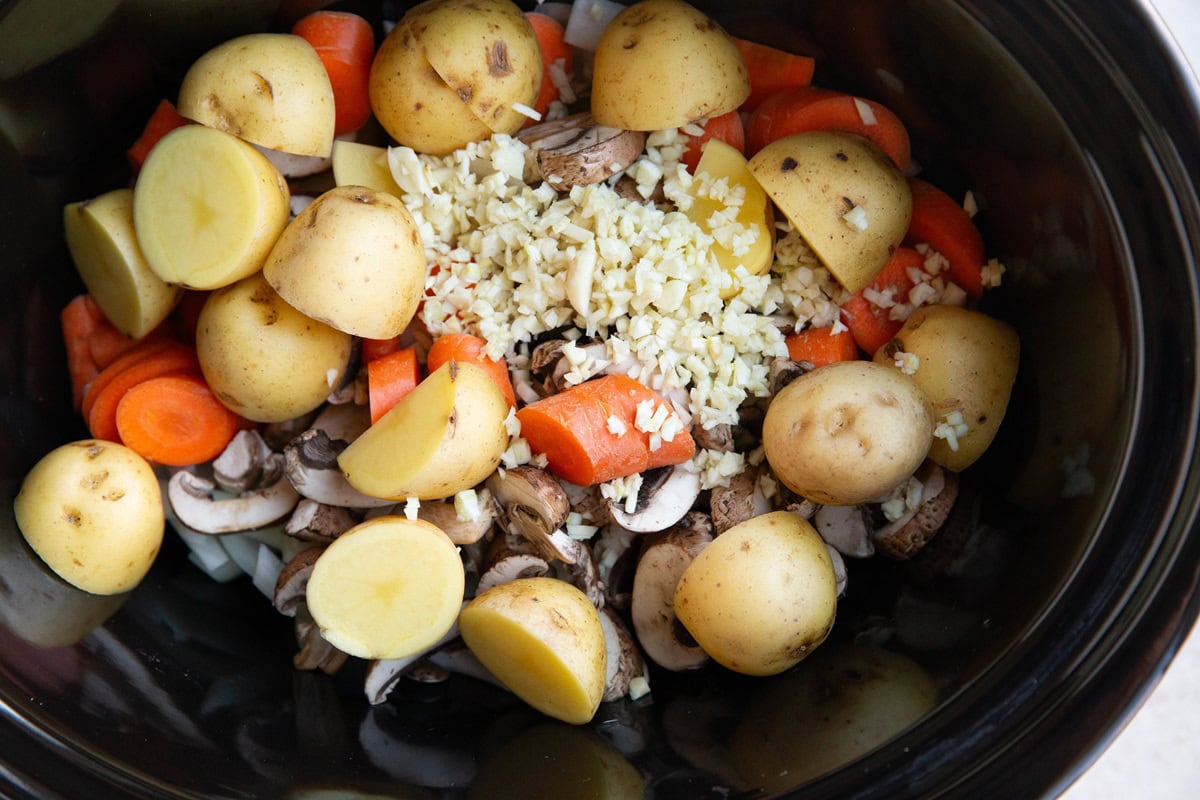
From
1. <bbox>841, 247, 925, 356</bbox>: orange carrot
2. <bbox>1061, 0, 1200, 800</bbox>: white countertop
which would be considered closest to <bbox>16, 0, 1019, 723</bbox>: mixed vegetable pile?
<bbox>841, 247, 925, 356</bbox>: orange carrot

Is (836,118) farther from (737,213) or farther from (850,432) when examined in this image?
(850,432)

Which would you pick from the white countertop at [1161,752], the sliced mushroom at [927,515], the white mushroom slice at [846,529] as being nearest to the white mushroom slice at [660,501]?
the white mushroom slice at [846,529]

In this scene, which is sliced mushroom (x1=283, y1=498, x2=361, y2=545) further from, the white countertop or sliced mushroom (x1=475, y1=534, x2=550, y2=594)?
the white countertop

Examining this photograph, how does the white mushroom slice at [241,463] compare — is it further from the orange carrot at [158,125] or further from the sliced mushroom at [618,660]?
the sliced mushroom at [618,660]

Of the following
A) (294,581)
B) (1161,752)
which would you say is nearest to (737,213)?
(294,581)

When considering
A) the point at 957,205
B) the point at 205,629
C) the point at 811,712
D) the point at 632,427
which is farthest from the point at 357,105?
the point at 811,712

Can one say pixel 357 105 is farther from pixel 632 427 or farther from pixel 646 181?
pixel 632 427

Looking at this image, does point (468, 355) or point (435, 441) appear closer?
point (435, 441)

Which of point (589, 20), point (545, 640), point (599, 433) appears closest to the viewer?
point (545, 640)
